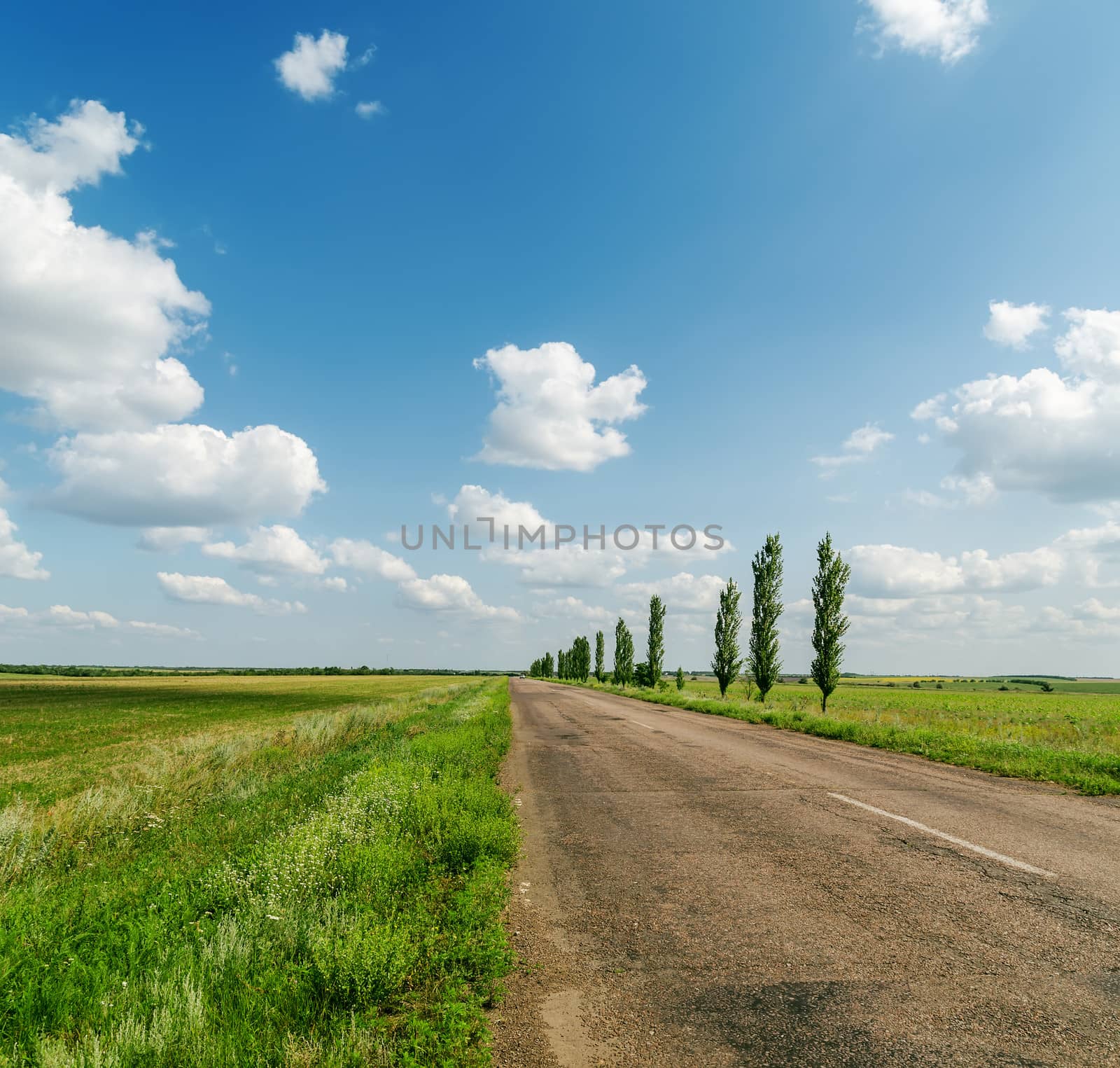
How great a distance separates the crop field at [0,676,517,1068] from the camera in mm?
3180

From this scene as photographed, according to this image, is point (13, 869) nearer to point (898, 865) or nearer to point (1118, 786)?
point (898, 865)

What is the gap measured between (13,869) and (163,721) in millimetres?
29763

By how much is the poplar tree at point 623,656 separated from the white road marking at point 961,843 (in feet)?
231

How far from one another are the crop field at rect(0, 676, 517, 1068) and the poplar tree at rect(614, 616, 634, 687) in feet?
226

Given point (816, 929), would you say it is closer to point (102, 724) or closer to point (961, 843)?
point (961, 843)

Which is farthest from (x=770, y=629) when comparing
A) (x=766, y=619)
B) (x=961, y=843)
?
(x=961, y=843)

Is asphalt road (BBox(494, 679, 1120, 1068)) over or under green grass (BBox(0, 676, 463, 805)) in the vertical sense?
over

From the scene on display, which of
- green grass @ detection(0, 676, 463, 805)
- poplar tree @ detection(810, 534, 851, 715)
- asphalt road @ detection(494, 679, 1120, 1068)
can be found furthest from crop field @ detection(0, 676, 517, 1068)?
poplar tree @ detection(810, 534, 851, 715)

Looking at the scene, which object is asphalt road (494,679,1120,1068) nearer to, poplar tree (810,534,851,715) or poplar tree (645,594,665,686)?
poplar tree (810,534,851,715)

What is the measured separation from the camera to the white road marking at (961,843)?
5535 millimetres

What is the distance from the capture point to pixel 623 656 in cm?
8181

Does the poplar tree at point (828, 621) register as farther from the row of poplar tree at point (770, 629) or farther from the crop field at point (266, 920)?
the crop field at point (266, 920)

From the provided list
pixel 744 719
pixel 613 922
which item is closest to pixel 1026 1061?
pixel 613 922

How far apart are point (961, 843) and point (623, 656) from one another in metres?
76.8
